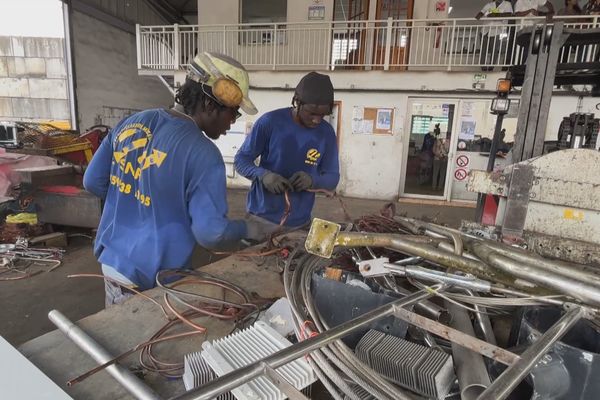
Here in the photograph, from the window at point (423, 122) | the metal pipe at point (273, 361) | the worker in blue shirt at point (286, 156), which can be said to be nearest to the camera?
the metal pipe at point (273, 361)

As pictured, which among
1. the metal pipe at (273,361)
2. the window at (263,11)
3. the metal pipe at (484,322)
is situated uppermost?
the window at (263,11)

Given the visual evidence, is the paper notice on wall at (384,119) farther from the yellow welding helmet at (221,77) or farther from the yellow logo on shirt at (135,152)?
the yellow logo on shirt at (135,152)

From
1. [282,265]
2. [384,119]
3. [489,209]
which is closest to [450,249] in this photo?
[282,265]

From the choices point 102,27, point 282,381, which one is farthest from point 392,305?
point 102,27

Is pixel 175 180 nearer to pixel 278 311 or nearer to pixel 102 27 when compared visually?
pixel 278 311

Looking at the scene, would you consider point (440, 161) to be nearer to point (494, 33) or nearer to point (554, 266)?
point (494, 33)

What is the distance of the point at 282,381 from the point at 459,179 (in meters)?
7.41

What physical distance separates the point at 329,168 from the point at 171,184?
1.42 m

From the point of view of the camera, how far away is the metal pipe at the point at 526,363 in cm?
55

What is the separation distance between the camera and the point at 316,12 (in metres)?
7.71

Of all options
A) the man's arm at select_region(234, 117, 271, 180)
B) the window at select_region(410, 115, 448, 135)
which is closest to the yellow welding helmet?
the man's arm at select_region(234, 117, 271, 180)

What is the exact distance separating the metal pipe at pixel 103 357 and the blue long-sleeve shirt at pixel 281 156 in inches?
54.9

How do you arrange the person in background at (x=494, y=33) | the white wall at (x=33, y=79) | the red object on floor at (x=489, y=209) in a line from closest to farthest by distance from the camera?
the red object on floor at (x=489, y=209), the person in background at (x=494, y=33), the white wall at (x=33, y=79)

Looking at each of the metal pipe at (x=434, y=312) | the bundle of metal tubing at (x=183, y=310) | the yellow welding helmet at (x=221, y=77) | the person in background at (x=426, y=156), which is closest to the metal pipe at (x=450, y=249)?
the metal pipe at (x=434, y=312)
